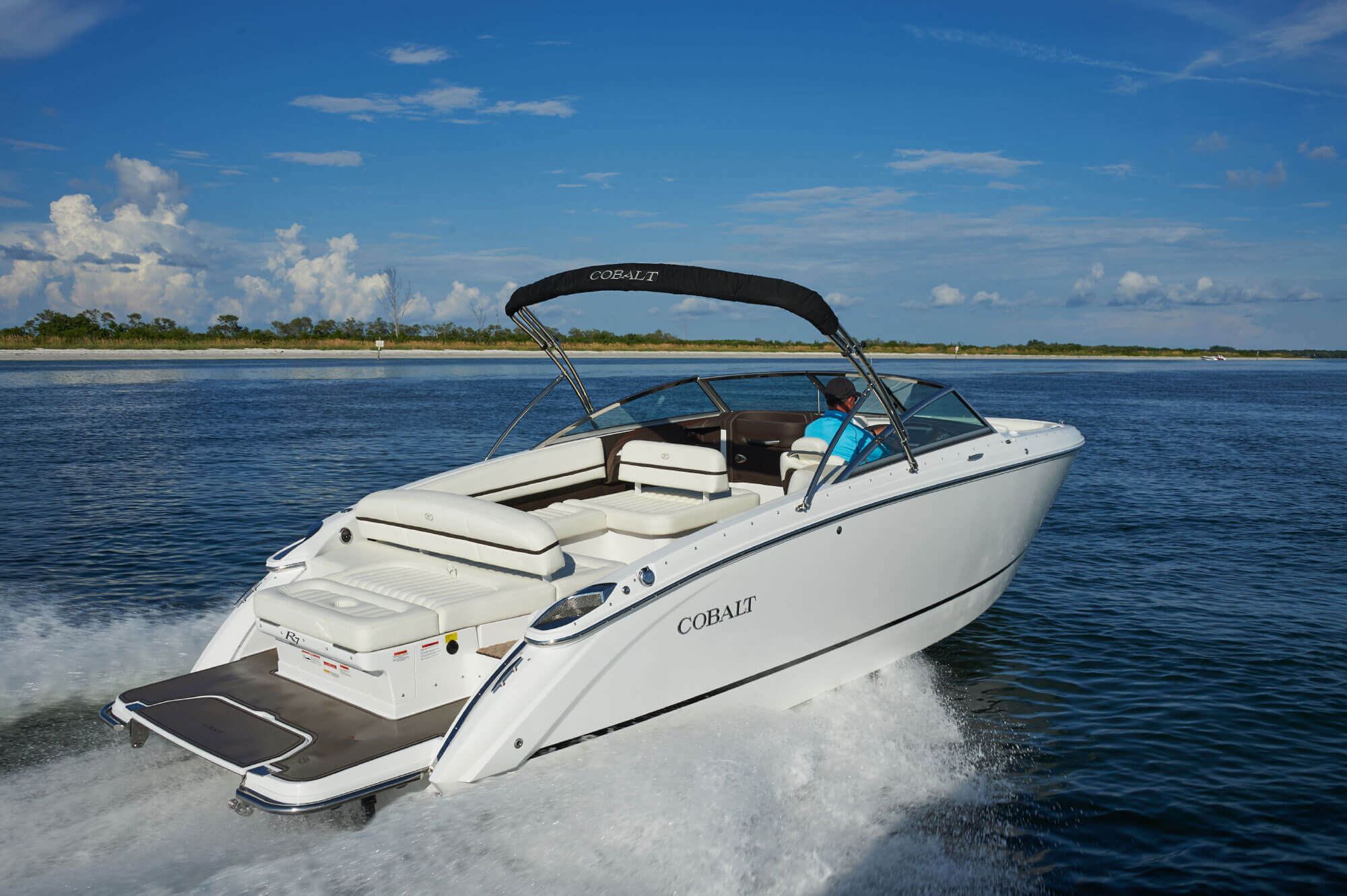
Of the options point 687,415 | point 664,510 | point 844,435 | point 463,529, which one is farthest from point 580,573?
point 687,415

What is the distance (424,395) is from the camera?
98.5 ft

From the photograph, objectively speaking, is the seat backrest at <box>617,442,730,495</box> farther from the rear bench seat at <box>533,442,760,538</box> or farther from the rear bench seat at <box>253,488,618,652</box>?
the rear bench seat at <box>253,488,618,652</box>

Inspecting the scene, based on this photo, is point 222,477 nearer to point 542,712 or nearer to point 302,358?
point 542,712

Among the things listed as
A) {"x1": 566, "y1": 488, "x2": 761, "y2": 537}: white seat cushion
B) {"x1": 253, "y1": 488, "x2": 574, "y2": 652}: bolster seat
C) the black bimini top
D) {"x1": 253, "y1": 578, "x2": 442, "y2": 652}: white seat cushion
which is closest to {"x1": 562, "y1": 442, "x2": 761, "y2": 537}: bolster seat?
{"x1": 566, "y1": 488, "x2": 761, "y2": 537}: white seat cushion

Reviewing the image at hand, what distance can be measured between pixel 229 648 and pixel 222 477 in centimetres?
917

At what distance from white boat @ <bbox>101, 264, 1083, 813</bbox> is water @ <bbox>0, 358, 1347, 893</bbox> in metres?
0.21

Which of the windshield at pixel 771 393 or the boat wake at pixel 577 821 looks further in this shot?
the windshield at pixel 771 393

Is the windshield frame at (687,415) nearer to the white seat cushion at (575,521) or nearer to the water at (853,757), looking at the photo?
the white seat cushion at (575,521)

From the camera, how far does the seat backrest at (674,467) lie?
196 inches

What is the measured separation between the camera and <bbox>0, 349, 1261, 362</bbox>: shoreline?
191 ft

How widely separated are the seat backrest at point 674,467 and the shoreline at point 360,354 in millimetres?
46308

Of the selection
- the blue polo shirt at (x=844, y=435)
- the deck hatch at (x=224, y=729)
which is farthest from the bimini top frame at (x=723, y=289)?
the deck hatch at (x=224, y=729)

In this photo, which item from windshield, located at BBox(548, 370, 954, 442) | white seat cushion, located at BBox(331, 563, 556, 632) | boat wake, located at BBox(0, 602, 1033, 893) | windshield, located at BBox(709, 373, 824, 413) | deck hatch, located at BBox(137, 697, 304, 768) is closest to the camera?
boat wake, located at BBox(0, 602, 1033, 893)

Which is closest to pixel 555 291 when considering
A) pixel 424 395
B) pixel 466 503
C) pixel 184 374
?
pixel 466 503
